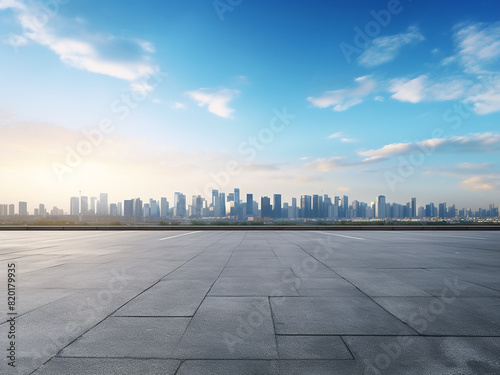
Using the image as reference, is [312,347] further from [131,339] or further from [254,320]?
[131,339]

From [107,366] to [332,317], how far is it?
9.95ft

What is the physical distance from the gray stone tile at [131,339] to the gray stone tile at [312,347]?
127 centimetres

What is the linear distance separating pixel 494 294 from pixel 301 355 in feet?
15.6

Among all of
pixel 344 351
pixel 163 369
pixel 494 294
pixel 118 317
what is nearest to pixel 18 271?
pixel 118 317

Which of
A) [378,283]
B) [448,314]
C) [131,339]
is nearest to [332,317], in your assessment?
[448,314]

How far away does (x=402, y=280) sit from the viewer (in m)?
7.07

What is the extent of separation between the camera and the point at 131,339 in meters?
3.81

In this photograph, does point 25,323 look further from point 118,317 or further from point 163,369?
point 163,369

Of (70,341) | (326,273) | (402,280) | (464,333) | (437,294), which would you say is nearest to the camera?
(70,341)

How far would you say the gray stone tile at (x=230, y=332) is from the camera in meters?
3.48

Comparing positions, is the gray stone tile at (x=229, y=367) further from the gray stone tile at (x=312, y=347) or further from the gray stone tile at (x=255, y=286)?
the gray stone tile at (x=255, y=286)

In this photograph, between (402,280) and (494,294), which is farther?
(402,280)

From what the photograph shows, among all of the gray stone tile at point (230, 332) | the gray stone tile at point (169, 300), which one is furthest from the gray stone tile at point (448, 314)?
the gray stone tile at point (169, 300)

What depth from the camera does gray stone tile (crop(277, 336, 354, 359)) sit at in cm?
342
